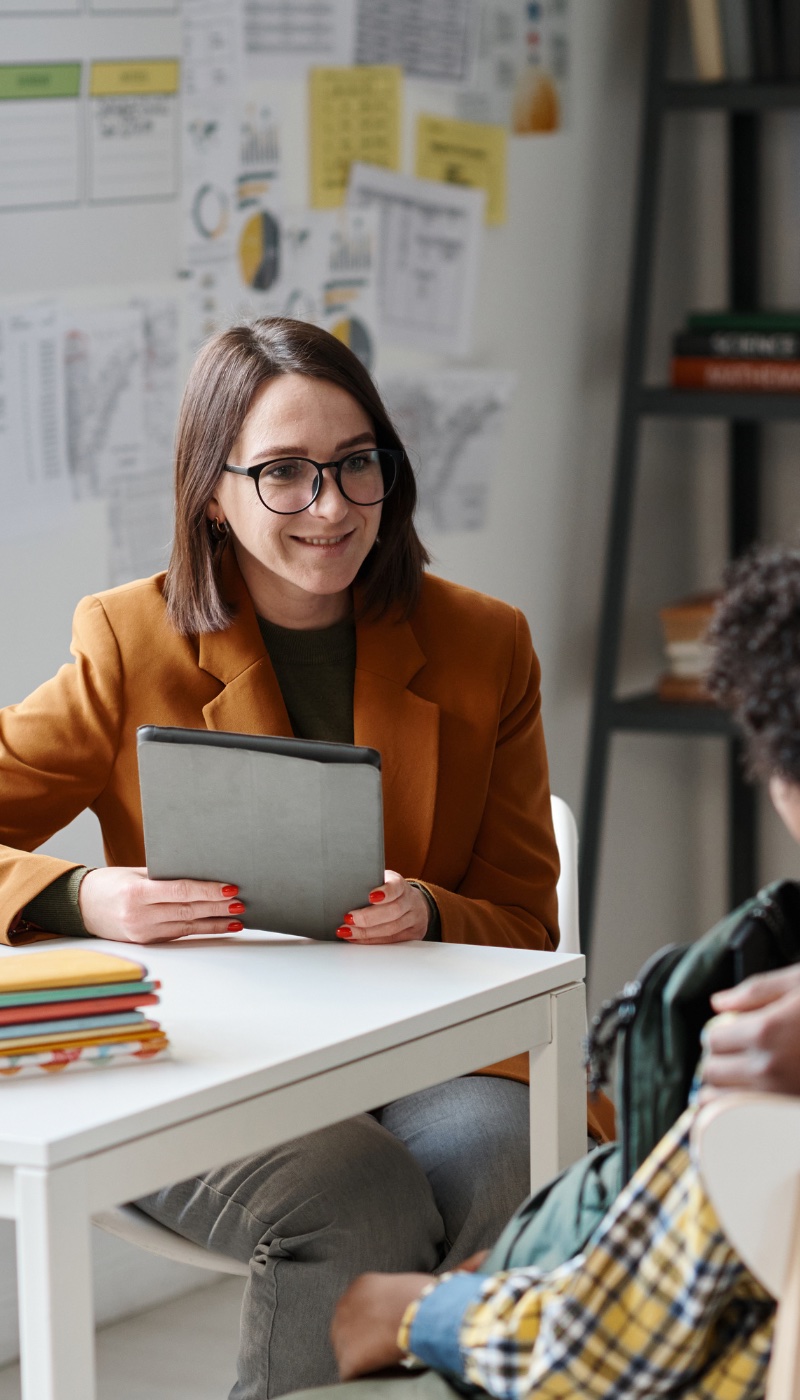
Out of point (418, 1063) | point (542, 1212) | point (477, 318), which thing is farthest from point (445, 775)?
point (477, 318)

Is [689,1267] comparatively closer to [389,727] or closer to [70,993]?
[70,993]

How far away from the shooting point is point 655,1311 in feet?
3.46

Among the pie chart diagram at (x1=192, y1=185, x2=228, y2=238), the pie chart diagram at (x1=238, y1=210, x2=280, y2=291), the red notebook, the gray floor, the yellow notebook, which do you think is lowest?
the gray floor

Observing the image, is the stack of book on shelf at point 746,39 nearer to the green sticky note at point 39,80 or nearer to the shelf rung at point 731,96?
the shelf rung at point 731,96

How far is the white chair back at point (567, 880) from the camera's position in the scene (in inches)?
83.0

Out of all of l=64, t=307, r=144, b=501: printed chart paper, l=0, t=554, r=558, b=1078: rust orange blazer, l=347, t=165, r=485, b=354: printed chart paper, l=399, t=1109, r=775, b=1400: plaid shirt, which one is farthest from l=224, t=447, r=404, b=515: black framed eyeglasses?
l=347, t=165, r=485, b=354: printed chart paper

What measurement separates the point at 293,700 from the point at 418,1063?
617mm

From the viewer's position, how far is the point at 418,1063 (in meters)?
1.50

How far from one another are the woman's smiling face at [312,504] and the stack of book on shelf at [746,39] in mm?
1690

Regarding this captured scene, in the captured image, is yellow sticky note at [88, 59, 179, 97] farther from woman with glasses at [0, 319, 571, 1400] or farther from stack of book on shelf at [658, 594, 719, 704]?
stack of book on shelf at [658, 594, 719, 704]

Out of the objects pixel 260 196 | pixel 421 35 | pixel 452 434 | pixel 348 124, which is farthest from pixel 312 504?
pixel 421 35

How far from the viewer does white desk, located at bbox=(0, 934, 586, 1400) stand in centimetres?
121

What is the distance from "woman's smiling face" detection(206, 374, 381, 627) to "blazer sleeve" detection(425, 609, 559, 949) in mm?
232

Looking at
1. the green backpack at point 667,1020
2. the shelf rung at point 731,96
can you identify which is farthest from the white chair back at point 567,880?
the shelf rung at point 731,96
